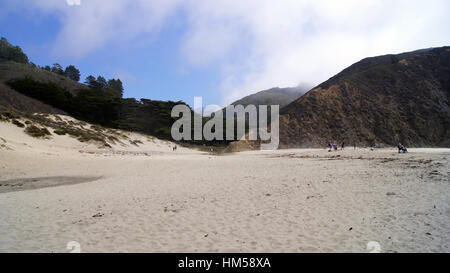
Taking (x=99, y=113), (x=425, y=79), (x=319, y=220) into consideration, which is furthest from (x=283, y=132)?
(x=99, y=113)

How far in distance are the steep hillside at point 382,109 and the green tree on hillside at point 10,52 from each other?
9622cm

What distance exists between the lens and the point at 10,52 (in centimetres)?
7556

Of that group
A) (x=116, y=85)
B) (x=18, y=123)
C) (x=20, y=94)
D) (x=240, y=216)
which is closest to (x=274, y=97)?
(x=116, y=85)

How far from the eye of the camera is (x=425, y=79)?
37406 mm

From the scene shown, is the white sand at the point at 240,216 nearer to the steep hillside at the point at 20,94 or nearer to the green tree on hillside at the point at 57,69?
the steep hillside at the point at 20,94

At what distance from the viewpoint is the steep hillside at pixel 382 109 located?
33062mm

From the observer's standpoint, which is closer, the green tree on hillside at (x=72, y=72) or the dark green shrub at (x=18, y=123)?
the dark green shrub at (x=18, y=123)

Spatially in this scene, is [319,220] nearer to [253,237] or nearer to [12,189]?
[253,237]

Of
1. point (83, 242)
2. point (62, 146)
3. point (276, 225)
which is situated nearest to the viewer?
point (83, 242)

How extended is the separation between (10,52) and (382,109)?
11266 cm

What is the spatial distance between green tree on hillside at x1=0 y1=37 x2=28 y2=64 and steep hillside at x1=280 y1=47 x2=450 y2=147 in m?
96.2

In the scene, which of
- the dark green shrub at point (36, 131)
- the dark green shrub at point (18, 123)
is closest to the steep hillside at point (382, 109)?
the dark green shrub at point (36, 131)

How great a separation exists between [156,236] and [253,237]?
188cm
